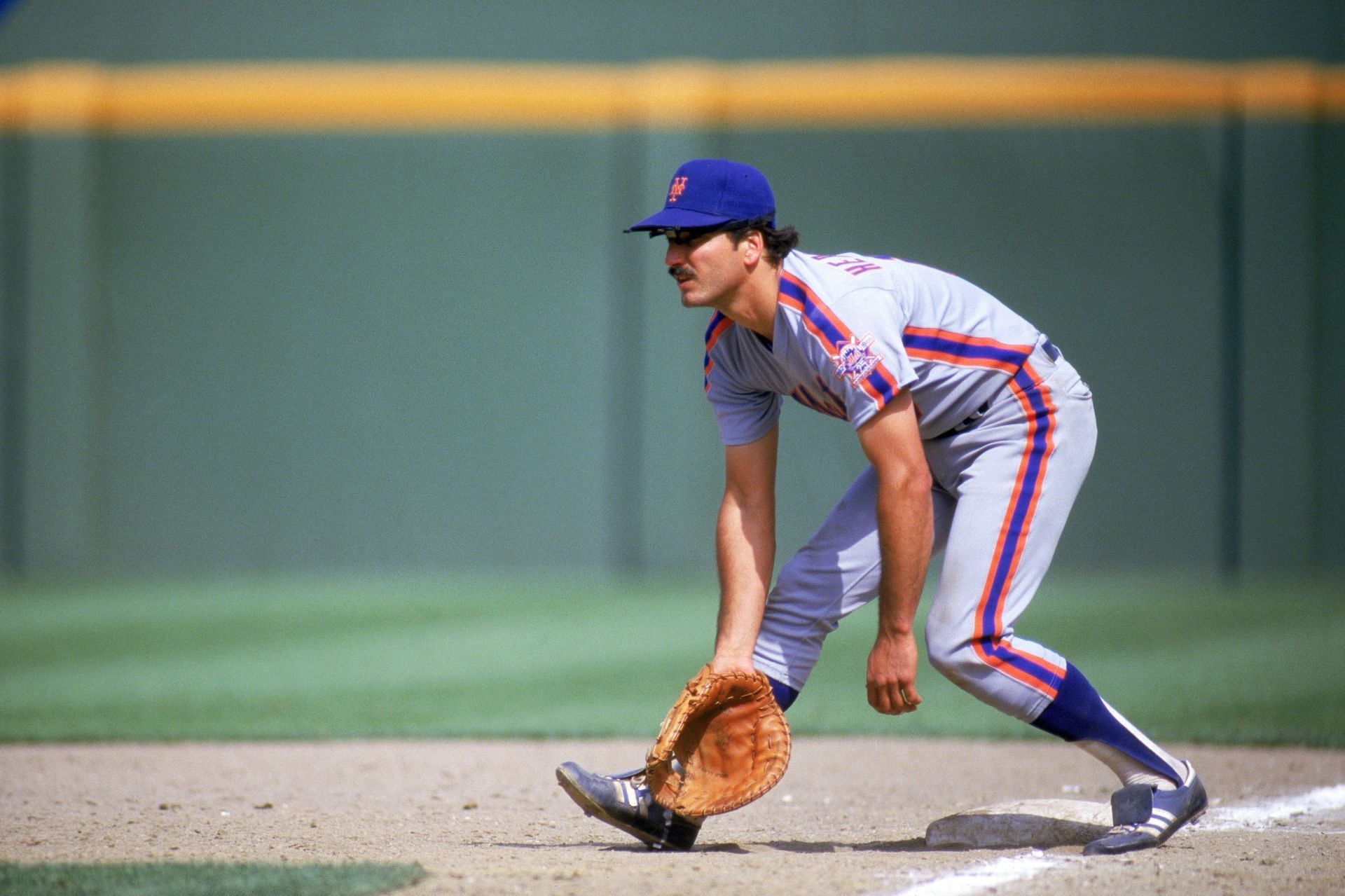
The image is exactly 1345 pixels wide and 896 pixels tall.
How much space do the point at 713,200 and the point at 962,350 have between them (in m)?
0.65

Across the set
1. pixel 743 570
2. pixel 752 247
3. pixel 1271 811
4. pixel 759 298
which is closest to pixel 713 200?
pixel 752 247

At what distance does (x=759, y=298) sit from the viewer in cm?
336

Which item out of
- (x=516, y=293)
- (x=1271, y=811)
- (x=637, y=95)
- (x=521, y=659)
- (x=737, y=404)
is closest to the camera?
(x=737, y=404)

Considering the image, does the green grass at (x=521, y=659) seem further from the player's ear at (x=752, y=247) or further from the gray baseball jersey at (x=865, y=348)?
the player's ear at (x=752, y=247)

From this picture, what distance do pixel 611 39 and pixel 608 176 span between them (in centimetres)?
111

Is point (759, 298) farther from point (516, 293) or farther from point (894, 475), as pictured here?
point (516, 293)

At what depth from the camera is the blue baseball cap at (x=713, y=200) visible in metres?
3.30

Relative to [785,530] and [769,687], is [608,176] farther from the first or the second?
[769,687]

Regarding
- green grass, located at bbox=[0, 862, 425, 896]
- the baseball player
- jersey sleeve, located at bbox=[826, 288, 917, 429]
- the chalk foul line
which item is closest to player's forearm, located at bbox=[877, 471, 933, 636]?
the baseball player

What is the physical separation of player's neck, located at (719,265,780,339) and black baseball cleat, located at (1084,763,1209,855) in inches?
53.0

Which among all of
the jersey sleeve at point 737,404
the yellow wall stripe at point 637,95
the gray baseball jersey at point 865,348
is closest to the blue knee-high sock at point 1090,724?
the gray baseball jersey at point 865,348

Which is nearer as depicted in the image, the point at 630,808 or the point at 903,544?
the point at 903,544

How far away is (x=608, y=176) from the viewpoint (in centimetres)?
1062

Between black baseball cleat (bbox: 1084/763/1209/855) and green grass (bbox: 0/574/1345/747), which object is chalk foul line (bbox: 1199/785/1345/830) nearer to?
black baseball cleat (bbox: 1084/763/1209/855)
